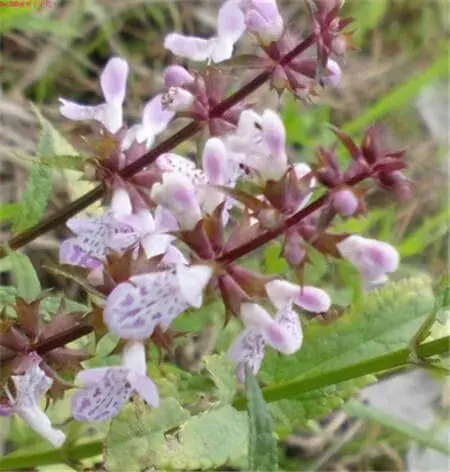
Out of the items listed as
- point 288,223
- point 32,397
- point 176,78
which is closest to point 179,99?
point 176,78

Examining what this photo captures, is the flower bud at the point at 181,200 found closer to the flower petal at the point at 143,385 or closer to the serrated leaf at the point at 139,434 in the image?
the flower petal at the point at 143,385

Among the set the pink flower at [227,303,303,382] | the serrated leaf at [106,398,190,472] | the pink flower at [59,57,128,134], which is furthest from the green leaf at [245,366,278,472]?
the pink flower at [59,57,128,134]

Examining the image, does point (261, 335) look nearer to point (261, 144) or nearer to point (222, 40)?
point (261, 144)

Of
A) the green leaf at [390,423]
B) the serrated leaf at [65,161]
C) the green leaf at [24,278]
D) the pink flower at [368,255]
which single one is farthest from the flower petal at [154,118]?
the green leaf at [390,423]

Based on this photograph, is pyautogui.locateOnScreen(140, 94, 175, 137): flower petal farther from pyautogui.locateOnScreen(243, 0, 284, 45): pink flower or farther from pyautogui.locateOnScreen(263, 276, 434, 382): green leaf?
pyautogui.locateOnScreen(263, 276, 434, 382): green leaf

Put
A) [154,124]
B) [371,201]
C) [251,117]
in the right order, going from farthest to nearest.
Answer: [371,201] → [154,124] → [251,117]

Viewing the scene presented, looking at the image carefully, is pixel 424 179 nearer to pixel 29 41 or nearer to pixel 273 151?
pixel 29 41

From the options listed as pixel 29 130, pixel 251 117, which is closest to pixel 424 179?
pixel 29 130
